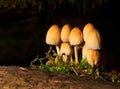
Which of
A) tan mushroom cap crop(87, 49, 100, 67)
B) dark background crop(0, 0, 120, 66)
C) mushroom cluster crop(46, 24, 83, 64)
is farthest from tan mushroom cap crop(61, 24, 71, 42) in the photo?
dark background crop(0, 0, 120, 66)

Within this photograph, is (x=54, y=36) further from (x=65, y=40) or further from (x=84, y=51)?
(x=84, y=51)

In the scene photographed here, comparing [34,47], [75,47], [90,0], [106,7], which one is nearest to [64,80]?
[75,47]

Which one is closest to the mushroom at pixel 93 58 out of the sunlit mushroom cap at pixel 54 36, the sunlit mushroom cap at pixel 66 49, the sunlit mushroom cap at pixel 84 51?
the sunlit mushroom cap at pixel 84 51

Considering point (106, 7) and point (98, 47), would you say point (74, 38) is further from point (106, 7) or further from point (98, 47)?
point (106, 7)

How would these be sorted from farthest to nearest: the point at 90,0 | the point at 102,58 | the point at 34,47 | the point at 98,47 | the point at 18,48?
the point at 18,48 → the point at 34,47 → the point at 90,0 → the point at 102,58 → the point at 98,47

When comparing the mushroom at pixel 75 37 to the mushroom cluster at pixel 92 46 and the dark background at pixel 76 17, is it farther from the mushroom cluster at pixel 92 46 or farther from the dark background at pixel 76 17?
the dark background at pixel 76 17

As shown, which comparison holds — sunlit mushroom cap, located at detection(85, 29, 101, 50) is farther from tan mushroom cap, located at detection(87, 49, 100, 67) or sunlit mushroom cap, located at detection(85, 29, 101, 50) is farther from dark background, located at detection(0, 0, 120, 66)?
dark background, located at detection(0, 0, 120, 66)

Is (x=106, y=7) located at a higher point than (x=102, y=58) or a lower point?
higher

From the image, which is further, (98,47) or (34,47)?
(34,47)
